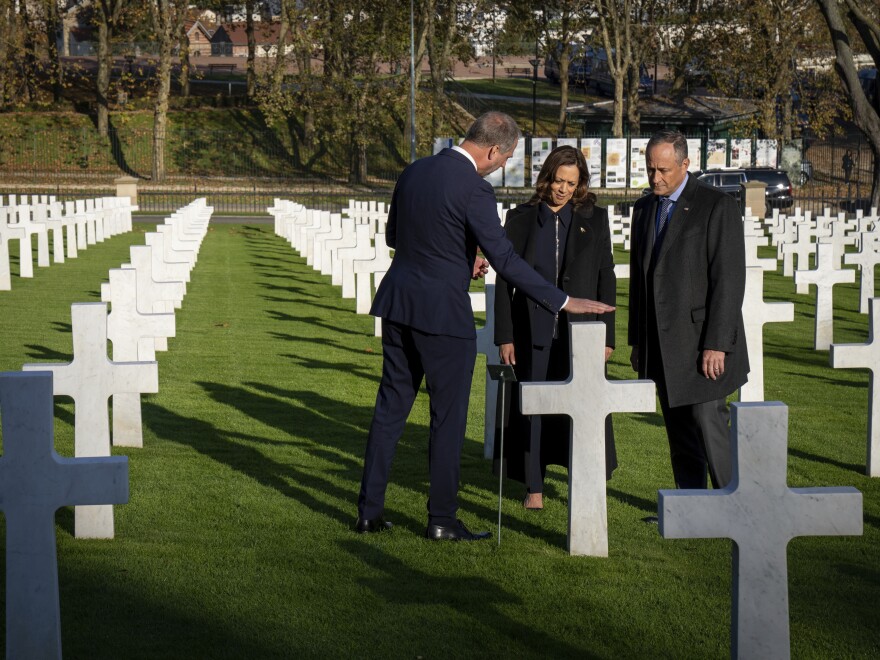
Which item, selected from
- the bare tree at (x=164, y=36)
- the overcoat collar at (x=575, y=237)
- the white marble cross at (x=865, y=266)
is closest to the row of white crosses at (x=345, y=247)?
the white marble cross at (x=865, y=266)

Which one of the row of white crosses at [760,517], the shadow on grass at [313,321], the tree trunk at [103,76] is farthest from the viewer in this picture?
the tree trunk at [103,76]

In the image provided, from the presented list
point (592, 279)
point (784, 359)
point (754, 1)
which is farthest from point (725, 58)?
point (592, 279)

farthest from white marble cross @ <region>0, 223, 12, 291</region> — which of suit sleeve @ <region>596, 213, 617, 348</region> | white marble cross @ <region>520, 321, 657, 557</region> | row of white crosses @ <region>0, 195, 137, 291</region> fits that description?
white marble cross @ <region>520, 321, 657, 557</region>

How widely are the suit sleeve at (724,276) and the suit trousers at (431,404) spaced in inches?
45.2

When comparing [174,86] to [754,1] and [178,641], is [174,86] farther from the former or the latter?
[178,641]

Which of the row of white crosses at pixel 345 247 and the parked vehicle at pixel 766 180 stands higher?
the parked vehicle at pixel 766 180

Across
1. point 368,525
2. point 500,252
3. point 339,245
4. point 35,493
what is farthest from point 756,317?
point 339,245

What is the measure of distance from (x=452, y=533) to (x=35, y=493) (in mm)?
2512

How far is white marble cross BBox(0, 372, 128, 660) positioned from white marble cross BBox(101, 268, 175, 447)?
3.82 meters

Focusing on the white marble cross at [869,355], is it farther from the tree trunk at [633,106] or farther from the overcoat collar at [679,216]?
the tree trunk at [633,106]

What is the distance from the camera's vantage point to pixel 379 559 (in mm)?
5742

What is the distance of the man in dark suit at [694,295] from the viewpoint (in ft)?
20.1

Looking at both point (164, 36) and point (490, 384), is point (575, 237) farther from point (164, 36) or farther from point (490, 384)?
point (164, 36)

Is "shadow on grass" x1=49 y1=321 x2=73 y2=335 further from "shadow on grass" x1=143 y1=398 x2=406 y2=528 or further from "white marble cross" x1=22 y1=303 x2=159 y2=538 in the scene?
"white marble cross" x1=22 y1=303 x2=159 y2=538
